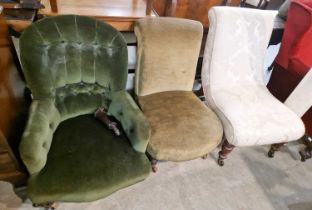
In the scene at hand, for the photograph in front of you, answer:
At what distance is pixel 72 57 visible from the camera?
3.80 feet

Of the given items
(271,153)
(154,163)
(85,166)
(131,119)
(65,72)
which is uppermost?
(65,72)

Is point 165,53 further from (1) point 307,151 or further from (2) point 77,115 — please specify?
(1) point 307,151

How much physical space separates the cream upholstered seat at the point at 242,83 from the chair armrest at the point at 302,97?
98 millimetres

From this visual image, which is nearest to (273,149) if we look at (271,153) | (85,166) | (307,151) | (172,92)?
(271,153)

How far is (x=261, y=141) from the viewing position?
135 cm

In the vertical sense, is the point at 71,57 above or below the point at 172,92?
above

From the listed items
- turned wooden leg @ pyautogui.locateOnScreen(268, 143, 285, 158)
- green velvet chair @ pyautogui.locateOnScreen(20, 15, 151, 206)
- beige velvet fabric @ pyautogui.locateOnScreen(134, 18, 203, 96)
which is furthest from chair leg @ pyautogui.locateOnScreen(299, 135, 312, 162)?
green velvet chair @ pyautogui.locateOnScreen(20, 15, 151, 206)

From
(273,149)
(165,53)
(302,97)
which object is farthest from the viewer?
(273,149)

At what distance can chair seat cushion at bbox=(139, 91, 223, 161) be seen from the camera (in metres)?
1.19

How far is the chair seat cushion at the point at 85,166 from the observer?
936 mm

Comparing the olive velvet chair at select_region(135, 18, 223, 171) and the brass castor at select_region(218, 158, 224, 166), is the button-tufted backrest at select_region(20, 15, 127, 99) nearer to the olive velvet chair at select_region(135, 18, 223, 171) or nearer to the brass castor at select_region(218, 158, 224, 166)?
the olive velvet chair at select_region(135, 18, 223, 171)

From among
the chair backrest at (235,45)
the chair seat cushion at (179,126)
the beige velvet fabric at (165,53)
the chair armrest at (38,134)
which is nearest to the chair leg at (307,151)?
the chair backrest at (235,45)

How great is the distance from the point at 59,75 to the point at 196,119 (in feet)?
2.66

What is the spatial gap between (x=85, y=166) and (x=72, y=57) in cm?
56
